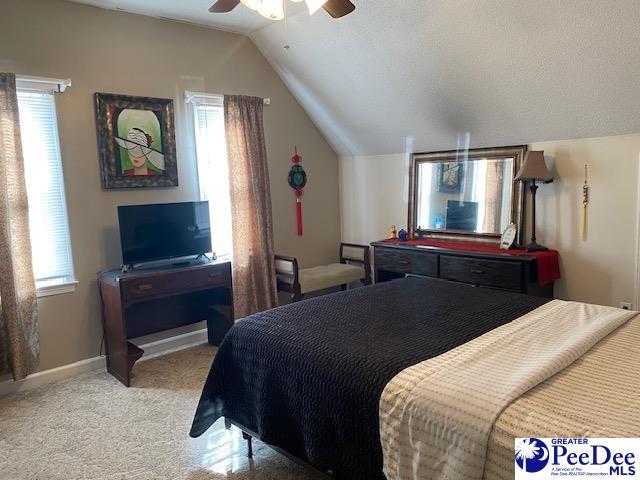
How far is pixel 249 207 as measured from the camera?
4340 mm

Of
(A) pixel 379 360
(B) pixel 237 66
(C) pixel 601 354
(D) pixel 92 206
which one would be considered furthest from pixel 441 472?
(B) pixel 237 66

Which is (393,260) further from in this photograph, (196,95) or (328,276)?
(196,95)

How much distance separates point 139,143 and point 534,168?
2.98 meters

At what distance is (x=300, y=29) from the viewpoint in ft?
13.1

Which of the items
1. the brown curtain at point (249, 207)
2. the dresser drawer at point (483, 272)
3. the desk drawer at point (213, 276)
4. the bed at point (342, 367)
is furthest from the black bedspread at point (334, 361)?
the brown curtain at point (249, 207)

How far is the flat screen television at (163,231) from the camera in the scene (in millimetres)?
3625

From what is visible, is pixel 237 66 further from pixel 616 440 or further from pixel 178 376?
pixel 616 440

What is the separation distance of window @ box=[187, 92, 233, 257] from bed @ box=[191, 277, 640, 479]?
1.85 meters

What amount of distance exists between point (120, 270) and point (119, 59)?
5.19 feet

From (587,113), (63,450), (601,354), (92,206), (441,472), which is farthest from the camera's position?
(92,206)

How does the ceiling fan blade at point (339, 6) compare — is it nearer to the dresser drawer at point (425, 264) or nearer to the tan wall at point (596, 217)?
the tan wall at point (596, 217)

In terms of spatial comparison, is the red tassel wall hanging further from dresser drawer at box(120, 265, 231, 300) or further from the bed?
the bed

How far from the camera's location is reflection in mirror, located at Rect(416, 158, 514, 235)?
409cm

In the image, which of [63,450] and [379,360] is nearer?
[379,360]
